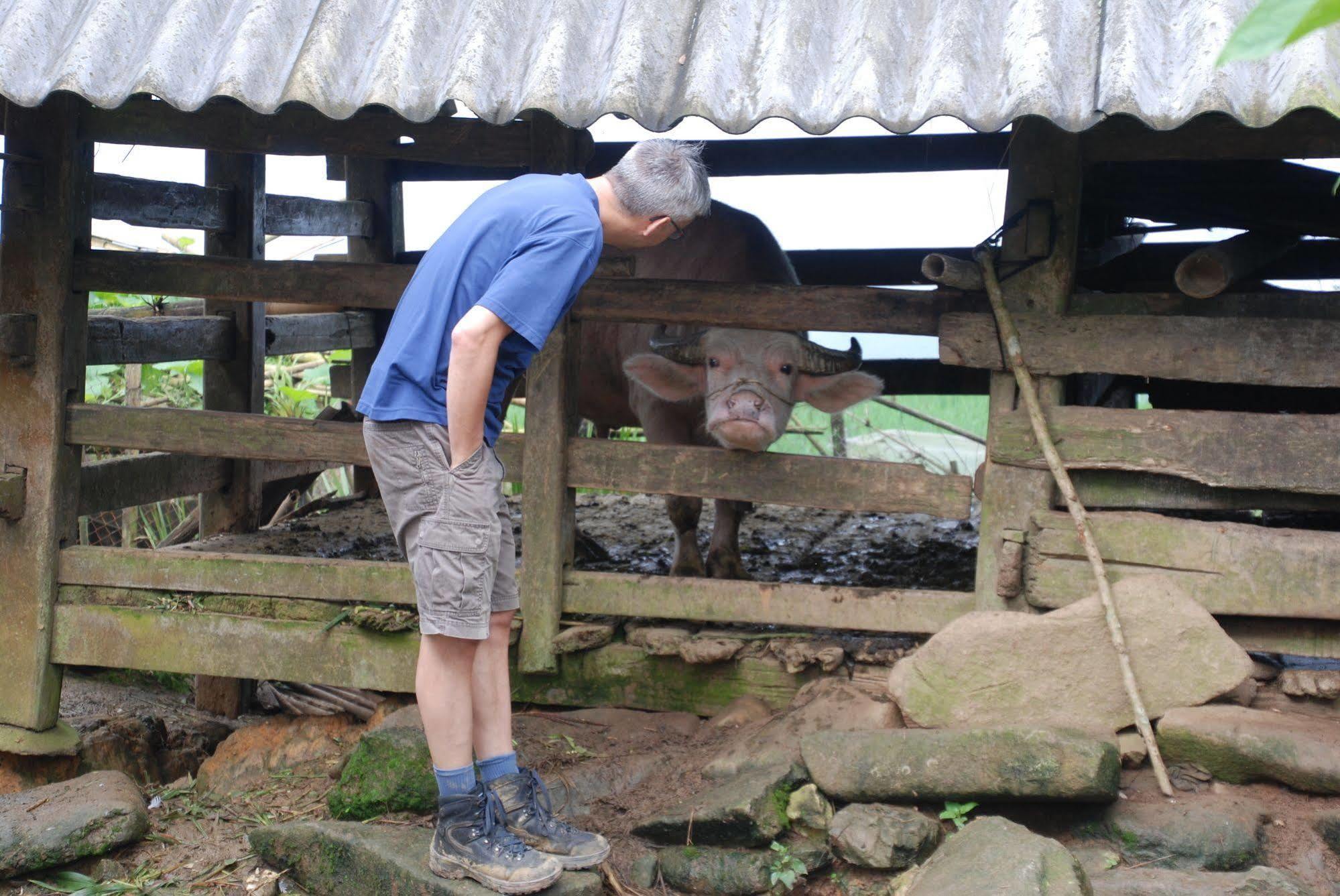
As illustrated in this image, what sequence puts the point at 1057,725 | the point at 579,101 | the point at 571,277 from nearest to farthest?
the point at 571,277
the point at 579,101
the point at 1057,725

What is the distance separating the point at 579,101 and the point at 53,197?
8.11 ft

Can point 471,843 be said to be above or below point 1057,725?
below

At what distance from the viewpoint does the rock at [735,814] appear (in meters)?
3.70

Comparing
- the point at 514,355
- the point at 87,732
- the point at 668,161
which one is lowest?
the point at 87,732

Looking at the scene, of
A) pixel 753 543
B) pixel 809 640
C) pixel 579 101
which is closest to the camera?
pixel 579 101

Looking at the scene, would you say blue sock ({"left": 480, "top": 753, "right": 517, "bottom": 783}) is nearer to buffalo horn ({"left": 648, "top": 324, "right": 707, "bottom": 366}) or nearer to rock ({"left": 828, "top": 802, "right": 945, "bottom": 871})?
rock ({"left": 828, "top": 802, "right": 945, "bottom": 871})

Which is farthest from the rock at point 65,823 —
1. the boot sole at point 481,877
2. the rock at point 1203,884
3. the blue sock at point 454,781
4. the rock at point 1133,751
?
the rock at point 1133,751

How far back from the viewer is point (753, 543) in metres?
7.02

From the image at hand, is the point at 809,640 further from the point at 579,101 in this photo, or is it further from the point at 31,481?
the point at 31,481

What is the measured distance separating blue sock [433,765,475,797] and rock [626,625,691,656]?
4.22 feet

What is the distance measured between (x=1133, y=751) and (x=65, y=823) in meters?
3.55

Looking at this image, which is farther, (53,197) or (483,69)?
(53,197)

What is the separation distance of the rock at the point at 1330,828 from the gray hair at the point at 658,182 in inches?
99.0

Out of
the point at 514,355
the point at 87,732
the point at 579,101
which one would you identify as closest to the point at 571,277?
the point at 514,355
